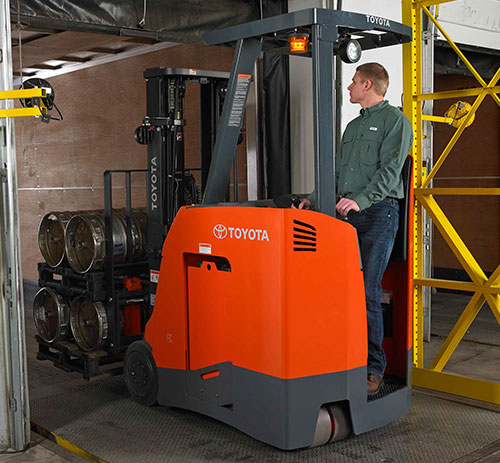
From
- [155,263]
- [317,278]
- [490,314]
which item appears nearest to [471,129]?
[490,314]

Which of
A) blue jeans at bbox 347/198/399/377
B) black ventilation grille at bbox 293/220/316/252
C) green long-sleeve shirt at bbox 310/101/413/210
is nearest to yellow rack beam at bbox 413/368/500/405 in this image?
blue jeans at bbox 347/198/399/377

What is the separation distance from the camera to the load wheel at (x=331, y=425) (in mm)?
4082

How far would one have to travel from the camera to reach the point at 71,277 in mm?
5672

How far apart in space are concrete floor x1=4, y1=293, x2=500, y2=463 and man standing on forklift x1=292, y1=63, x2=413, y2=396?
97 centimetres

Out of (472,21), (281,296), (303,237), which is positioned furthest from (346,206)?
(472,21)

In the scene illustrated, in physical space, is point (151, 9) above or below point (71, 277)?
above

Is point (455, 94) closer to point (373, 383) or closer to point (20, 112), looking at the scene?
point (373, 383)

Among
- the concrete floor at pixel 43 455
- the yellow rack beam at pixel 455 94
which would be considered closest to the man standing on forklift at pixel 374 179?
the yellow rack beam at pixel 455 94

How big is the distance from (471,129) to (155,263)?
18.8ft

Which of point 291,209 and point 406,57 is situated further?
point 406,57

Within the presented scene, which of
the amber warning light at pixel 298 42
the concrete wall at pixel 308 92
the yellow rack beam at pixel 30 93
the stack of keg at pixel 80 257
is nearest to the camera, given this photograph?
the yellow rack beam at pixel 30 93

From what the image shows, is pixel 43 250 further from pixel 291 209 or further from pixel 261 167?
pixel 291 209

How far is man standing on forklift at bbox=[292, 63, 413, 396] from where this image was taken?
4.25m

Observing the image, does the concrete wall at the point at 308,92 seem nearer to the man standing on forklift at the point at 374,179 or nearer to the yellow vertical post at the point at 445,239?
the yellow vertical post at the point at 445,239
